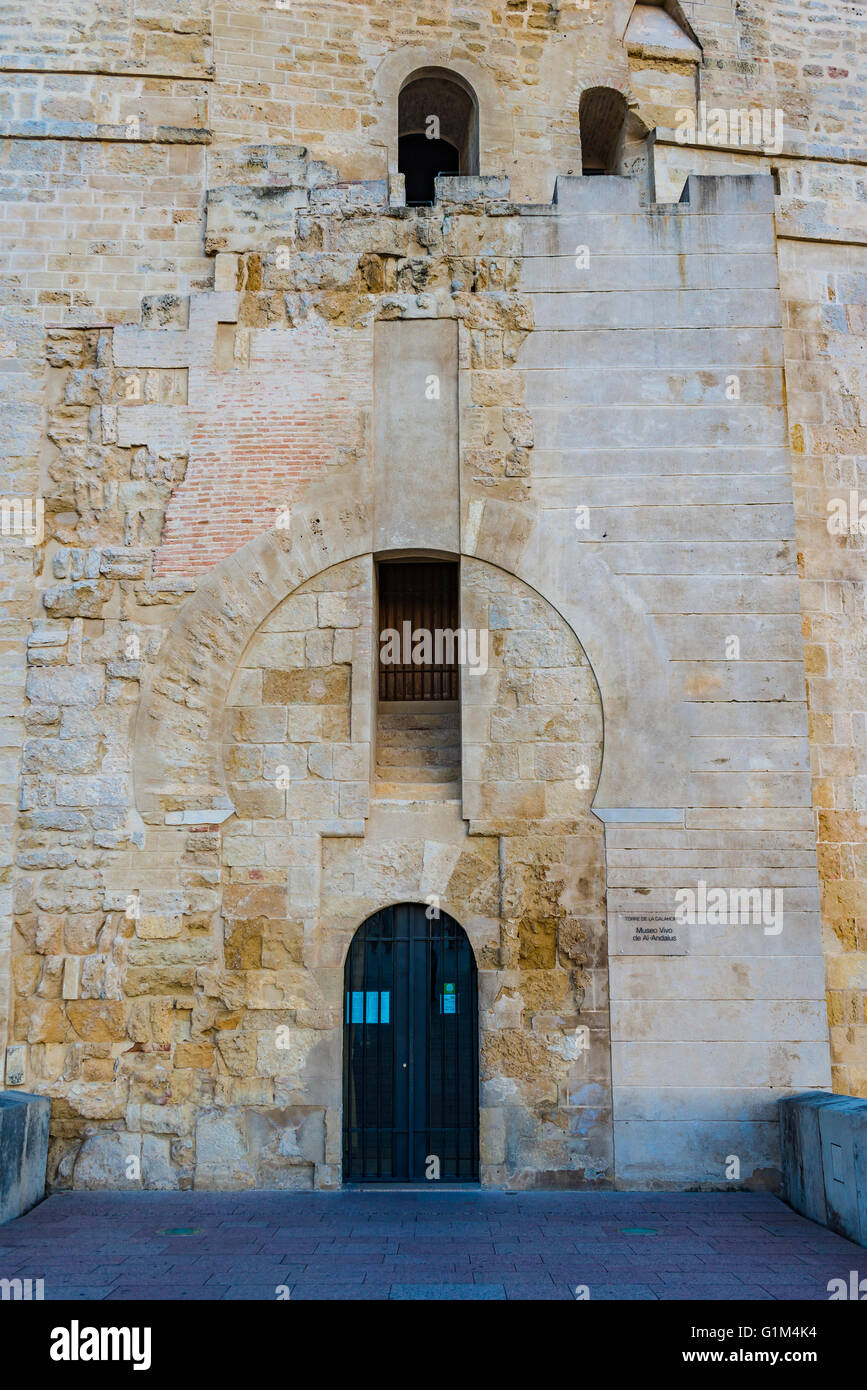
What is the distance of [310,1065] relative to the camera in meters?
7.95

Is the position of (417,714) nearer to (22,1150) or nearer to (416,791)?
(416,791)

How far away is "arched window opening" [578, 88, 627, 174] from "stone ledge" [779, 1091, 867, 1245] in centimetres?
884

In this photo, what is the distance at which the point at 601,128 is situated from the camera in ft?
37.7

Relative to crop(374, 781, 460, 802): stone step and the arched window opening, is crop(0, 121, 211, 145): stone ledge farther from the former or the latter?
crop(374, 781, 460, 802): stone step

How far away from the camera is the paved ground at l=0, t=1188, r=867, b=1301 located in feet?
18.6

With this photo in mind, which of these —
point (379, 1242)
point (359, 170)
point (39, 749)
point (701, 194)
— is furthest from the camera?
point (359, 170)

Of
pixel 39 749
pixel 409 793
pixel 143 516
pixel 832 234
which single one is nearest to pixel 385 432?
pixel 143 516

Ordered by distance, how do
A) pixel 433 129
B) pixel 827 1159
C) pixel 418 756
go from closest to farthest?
1. pixel 827 1159
2. pixel 418 756
3. pixel 433 129

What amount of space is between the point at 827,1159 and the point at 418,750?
12.8 ft

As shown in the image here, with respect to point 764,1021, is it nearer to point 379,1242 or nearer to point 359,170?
point 379,1242

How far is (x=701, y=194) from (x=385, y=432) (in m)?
3.14

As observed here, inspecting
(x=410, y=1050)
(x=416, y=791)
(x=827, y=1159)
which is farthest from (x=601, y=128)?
(x=827, y=1159)

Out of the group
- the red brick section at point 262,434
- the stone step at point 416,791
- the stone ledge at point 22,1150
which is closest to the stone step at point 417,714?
the stone step at point 416,791

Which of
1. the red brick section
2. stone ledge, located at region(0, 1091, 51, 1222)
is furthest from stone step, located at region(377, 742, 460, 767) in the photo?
stone ledge, located at region(0, 1091, 51, 1222)
